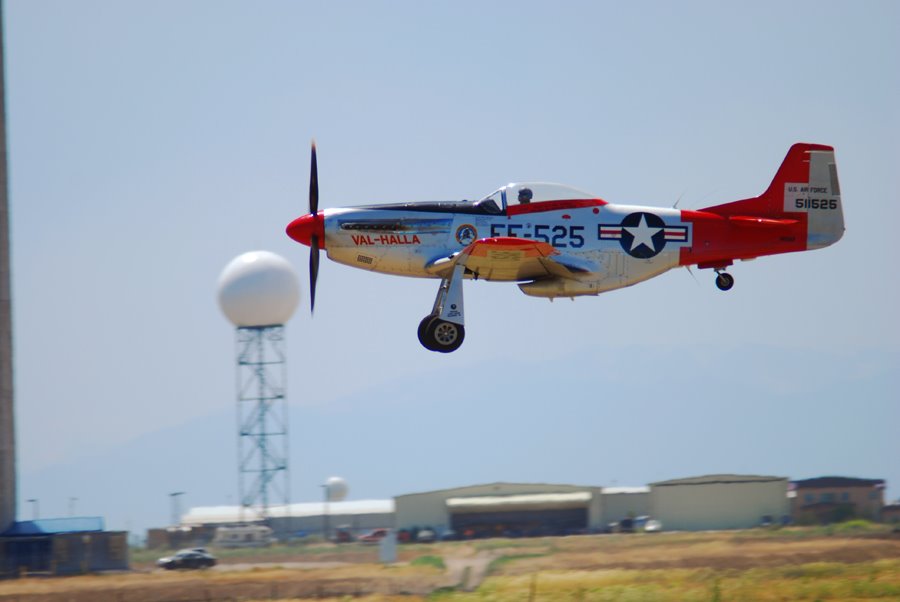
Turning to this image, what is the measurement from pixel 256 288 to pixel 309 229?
127ft

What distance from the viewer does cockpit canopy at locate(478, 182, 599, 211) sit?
2172 cm

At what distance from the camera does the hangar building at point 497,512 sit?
58.3 metres

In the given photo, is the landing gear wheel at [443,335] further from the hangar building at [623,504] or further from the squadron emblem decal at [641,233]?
the hangar building at [623,504]

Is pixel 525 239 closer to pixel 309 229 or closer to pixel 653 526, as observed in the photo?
pixel 309 229

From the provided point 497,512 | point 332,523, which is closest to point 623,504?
point 497,512

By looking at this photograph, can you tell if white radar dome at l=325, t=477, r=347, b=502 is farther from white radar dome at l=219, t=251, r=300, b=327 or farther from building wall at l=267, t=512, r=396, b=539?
white radar dome at l=219, t=251, r=300, b=327

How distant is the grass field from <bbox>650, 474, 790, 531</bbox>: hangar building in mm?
8393

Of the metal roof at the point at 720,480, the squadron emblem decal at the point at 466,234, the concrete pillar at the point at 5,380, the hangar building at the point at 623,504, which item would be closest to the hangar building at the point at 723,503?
the metal roof at the point at 720,480

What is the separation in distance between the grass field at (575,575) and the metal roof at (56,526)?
268 centimetres

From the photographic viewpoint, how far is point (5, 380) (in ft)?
140

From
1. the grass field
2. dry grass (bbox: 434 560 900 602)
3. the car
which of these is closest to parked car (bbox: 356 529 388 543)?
the grass field

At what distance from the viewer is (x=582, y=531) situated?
55.2 metres

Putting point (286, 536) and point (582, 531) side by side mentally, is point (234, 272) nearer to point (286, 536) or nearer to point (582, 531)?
point (286, 536)

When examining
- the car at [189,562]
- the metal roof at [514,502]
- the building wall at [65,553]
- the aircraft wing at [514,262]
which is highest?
the aircraft wing at [514,262]
